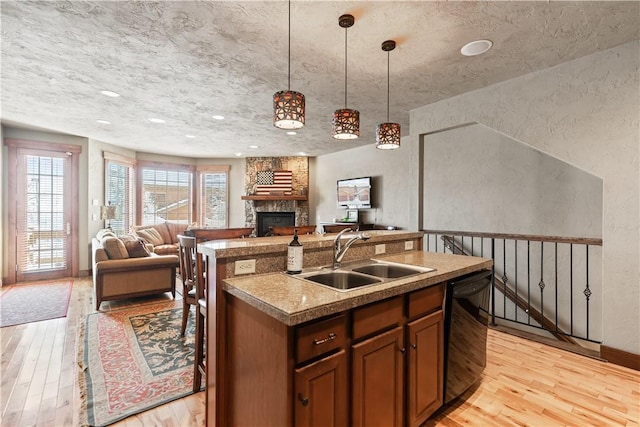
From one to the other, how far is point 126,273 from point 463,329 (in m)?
4.32

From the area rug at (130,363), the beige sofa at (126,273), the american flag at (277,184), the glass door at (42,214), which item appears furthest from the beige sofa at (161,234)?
the area rug at (130,363)

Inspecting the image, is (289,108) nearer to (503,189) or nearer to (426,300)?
(426,300)

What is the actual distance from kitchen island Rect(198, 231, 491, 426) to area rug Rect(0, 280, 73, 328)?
3586 millimetres

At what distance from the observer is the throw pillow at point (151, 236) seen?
6765 millimetres

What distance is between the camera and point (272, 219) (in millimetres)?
8227

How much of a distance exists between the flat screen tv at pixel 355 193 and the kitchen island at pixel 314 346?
179 inches

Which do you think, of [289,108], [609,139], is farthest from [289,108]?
[609,139]

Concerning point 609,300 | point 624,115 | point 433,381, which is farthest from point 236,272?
point 624,115

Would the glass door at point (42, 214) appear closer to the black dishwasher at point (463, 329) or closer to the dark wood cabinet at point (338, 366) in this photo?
the dark wood cabinet at point (338, 366)

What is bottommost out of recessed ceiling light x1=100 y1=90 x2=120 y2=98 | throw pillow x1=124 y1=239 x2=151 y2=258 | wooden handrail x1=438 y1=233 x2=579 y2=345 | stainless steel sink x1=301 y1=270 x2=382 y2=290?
wooden handrail x1=438 y1=233 x2=579 y2=345

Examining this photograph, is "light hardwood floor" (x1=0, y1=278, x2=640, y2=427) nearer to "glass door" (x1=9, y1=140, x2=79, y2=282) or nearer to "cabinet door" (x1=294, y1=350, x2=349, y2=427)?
"cabinet door" (x1=294, y1=350, x2=349, y2=427)

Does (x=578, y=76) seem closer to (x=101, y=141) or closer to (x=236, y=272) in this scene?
(x=236, y=272)

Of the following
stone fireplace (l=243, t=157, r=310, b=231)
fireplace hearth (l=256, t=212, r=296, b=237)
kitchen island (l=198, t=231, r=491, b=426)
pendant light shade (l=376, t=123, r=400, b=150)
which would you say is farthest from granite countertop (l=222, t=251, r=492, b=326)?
fireplace hearth (l=256, t=212, r=296, b=237)

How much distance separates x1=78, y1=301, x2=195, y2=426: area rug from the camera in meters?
2.10
